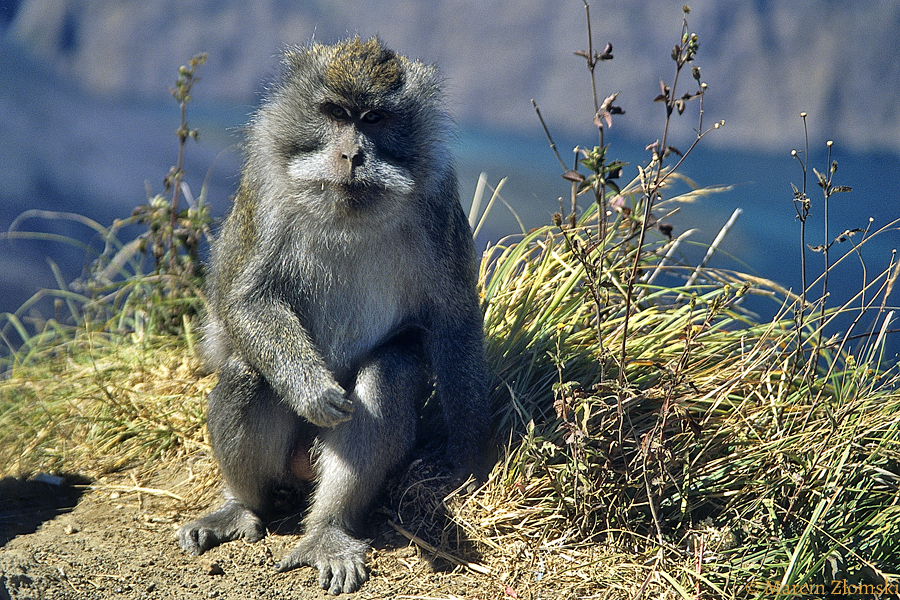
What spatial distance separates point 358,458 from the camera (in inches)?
141

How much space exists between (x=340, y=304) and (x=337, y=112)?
2.99 ft

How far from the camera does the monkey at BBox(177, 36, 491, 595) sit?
3.39m

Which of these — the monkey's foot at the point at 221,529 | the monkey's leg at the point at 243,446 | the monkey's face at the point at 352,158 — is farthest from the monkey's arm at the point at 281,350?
the monkey's foot at the point at 221,529

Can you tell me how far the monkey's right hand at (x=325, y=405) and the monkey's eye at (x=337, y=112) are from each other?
1.18m

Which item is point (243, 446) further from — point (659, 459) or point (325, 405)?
point (659, 459)

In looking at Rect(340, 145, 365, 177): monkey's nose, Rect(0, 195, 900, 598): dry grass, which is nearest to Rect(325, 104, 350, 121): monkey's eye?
Rect(340, 145, 365, 177): monkey's nose

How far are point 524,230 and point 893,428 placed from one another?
2684 millimetres

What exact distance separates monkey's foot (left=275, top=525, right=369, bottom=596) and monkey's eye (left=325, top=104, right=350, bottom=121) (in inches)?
74.4

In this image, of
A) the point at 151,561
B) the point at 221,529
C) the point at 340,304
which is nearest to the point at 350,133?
the point at 340,304

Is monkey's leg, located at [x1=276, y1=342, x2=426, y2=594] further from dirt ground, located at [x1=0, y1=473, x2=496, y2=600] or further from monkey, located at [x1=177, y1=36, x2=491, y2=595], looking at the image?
dirt ground, located at [x1=0, y1=473, x2=496, y2=600]

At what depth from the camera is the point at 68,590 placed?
11.0ft

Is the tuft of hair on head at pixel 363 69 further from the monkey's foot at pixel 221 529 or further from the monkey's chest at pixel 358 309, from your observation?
the monkey's foot at pixel 221 529

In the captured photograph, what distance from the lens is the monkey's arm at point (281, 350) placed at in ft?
11.4

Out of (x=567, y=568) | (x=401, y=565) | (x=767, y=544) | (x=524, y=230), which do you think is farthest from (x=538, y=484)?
(x=524, y=230)
